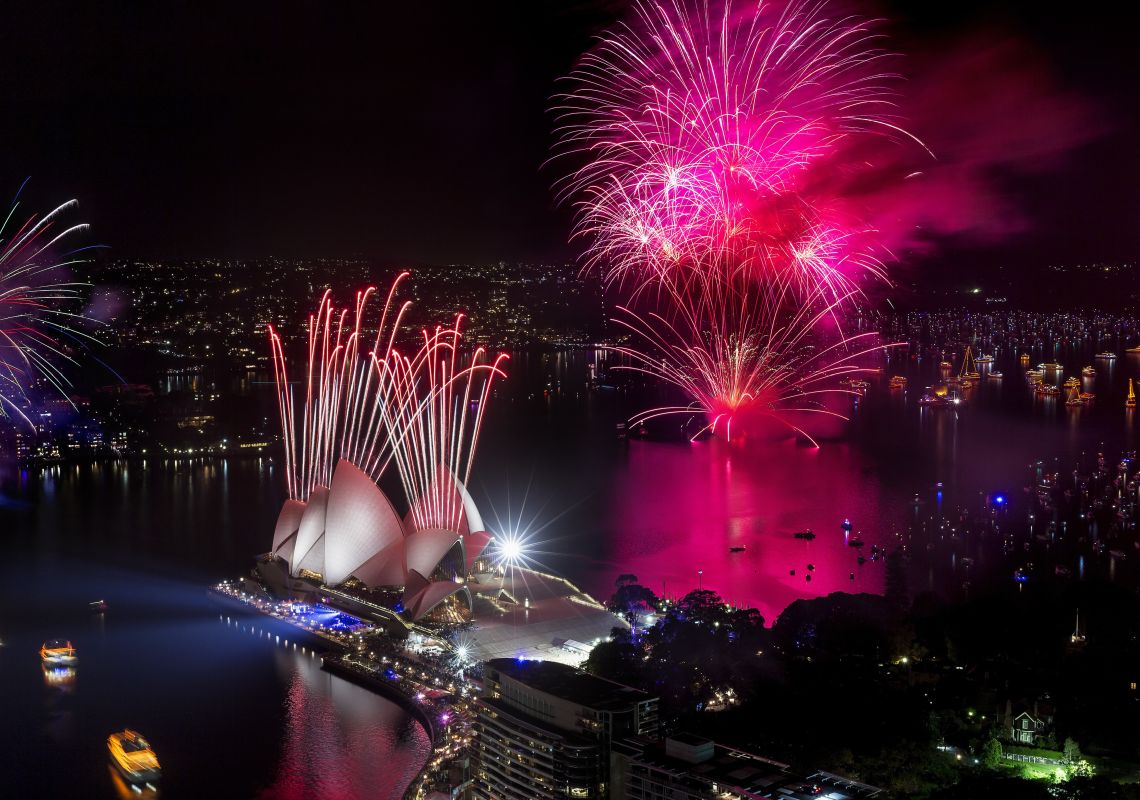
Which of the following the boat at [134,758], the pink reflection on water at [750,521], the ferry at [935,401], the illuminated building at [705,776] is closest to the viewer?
the illuminated building at [705,776]

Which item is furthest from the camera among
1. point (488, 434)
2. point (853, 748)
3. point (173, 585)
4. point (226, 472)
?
point (488, 434)

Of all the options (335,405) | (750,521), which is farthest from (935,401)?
(335,405)

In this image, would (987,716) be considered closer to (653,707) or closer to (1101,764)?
(1101,764)

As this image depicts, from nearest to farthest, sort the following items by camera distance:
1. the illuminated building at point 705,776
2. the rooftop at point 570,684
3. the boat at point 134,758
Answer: the illuminated building at point 705,776 < the rooftop at point 570,684 < the boat at point 134,758

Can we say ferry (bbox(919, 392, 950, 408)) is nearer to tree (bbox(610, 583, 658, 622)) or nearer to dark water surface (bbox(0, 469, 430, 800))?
dark water surface (bbox(0, 469, 430, 800))

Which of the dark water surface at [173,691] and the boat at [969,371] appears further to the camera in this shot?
the boat at [969,371]

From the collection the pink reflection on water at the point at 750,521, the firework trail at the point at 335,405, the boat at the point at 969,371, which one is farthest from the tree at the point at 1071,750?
the boat at the point at 969,371

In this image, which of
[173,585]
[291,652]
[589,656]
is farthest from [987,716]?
[173,585]

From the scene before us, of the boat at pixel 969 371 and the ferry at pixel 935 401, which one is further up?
the boat at pixel 969 371

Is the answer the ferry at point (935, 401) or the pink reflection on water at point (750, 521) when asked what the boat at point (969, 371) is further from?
the pink reflection on water at point (750, 521)
